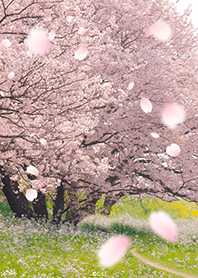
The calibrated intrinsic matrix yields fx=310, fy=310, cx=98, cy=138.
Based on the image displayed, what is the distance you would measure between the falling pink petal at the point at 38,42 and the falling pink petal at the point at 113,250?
639cm

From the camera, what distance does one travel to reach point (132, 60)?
437 inches

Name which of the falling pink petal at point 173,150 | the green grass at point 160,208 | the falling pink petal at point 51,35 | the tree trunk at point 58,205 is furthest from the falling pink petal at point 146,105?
the green grass at point 160,208

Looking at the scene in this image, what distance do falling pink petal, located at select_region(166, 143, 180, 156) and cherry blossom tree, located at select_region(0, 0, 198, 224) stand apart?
42 mm

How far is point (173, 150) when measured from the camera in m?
10.8

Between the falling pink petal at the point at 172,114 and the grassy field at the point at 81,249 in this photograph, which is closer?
the grassy field at the point at 81,249

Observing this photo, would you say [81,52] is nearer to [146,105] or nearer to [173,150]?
[146,105]

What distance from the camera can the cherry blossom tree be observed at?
21.4 feet

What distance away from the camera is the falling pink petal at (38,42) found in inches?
235

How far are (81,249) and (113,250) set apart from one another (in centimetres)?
145

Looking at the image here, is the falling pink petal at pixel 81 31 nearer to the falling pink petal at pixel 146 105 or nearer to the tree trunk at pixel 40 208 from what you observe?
the falling pink petal at pixel 146 105

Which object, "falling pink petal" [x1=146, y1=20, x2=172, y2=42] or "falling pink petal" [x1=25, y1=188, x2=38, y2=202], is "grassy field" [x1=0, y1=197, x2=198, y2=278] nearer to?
"falling pink petal" [x1=25, y1=188, x2=38, y2=202]

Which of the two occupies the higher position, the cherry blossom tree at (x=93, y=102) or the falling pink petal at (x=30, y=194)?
the cherry blossom tree at (x=93, y=102)

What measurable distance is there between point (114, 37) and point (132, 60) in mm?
1913

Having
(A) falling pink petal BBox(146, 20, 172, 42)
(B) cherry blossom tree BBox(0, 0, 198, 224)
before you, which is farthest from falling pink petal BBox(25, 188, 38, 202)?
→ (A) falling pink petal BBox(146, 20, 172, 42)
